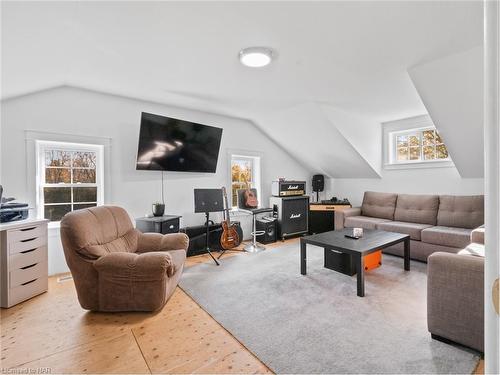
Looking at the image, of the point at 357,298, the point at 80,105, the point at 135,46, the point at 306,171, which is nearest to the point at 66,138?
the point at 80,105

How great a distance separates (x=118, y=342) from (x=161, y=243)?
1.15 meters

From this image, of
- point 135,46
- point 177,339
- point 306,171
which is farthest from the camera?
point 306,171

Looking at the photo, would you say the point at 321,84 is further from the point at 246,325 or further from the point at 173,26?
the point at 246,325

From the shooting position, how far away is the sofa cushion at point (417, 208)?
4.15m

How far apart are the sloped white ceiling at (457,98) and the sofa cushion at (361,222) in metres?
1.48

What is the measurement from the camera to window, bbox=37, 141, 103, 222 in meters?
3.22

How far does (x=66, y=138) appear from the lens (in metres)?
3.28

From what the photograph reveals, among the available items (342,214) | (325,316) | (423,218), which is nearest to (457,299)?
(325,316)

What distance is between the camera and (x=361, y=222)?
4465 millimetres

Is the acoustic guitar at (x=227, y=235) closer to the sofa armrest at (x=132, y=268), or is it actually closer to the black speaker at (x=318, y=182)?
the sofa armrest at (x=132, y=268)

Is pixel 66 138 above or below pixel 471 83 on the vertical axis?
below

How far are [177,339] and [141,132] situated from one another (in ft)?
8.51

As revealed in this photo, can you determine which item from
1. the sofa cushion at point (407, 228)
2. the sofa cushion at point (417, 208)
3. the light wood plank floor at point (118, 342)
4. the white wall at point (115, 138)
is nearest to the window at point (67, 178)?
the white wall at point (115, 138)

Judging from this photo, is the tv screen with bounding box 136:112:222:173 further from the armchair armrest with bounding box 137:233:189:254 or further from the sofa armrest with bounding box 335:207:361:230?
the sofa armrest with bounding box 335:207:361:230
